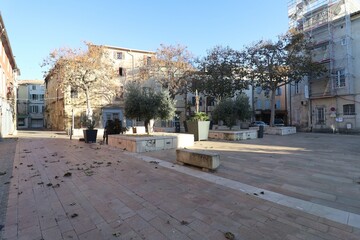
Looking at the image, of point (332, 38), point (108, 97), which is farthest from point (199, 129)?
point (332, 38)

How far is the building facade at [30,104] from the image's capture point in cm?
4898

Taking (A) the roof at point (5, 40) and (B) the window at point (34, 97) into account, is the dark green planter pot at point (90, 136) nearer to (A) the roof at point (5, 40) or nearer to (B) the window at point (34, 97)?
(A) the roof at point (5, 40)

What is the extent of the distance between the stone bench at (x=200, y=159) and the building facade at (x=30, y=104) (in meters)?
52.5

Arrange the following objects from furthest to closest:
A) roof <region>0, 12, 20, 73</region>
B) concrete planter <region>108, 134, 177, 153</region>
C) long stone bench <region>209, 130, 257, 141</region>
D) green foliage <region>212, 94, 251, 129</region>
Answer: roof <region>0, 12, 20, 73</region> < green foliage <region>212, 94, 251, 129</region> < long stone bench <region>209, 130, 257, 141</region> < concrete planter <region>108, 134, 177, 153</region>

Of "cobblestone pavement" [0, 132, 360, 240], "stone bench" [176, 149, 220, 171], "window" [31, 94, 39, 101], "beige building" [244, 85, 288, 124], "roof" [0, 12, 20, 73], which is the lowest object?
"cobblestone pavement" [0, 132, 360, 240]

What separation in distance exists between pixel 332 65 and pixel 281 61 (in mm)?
6048

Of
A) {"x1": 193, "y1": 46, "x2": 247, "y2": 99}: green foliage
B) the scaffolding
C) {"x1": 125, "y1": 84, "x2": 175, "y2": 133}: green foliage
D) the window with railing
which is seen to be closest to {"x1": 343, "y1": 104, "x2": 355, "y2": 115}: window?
the scaffolding

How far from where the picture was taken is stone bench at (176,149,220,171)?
5.43 meters

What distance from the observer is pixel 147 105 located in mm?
9586

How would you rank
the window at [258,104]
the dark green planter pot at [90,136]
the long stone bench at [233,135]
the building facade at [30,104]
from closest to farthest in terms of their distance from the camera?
the dark green planter pot at [90,136] → the long stone bench at [233,135] → the window at [258,104] → the building facade at [30,104]

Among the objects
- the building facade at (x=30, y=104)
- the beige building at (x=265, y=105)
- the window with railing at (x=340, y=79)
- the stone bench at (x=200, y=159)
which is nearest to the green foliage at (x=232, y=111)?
the stone bench at (x=200, y=159)

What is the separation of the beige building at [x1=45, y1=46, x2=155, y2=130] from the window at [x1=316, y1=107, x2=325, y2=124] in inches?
760

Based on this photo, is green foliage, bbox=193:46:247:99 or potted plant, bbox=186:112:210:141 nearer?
potted plant, bbox=186:112:210:141

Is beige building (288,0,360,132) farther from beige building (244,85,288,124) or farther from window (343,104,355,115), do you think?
beige building (244,85,288,124)
